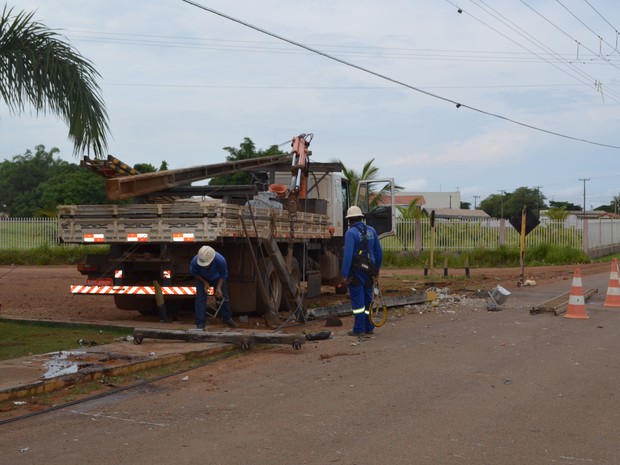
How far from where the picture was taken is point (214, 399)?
8.14 meters

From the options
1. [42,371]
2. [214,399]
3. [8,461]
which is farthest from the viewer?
[42,371]

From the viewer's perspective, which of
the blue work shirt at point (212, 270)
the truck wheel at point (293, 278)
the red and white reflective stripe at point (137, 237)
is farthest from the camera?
the truck wheel at point (293, 278)

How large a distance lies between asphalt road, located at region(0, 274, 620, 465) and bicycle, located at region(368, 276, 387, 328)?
1511mm

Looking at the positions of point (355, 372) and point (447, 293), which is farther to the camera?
point (447, 293)

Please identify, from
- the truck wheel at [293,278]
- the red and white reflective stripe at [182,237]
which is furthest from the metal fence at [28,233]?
the red and white reflective stripe at [182,237]

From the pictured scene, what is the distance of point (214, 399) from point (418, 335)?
5415 mm

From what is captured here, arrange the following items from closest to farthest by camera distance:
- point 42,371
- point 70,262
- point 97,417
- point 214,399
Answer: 1. point 97,417
2. point 214,399
3. point 42,371
4. point 70,262

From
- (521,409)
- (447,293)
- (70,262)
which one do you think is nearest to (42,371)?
(521,409)

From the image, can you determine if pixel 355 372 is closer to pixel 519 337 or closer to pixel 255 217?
pixel 519 337

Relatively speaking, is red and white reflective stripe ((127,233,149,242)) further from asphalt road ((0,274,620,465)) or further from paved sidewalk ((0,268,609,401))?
asphalt road ((0,274,620,465))

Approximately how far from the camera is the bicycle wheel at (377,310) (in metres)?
13.4

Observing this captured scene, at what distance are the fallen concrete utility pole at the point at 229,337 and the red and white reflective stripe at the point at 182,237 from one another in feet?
6.08

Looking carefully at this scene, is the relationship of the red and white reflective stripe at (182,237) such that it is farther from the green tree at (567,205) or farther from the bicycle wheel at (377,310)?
the green tree at (567,205)

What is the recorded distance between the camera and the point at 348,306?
51.9ft
